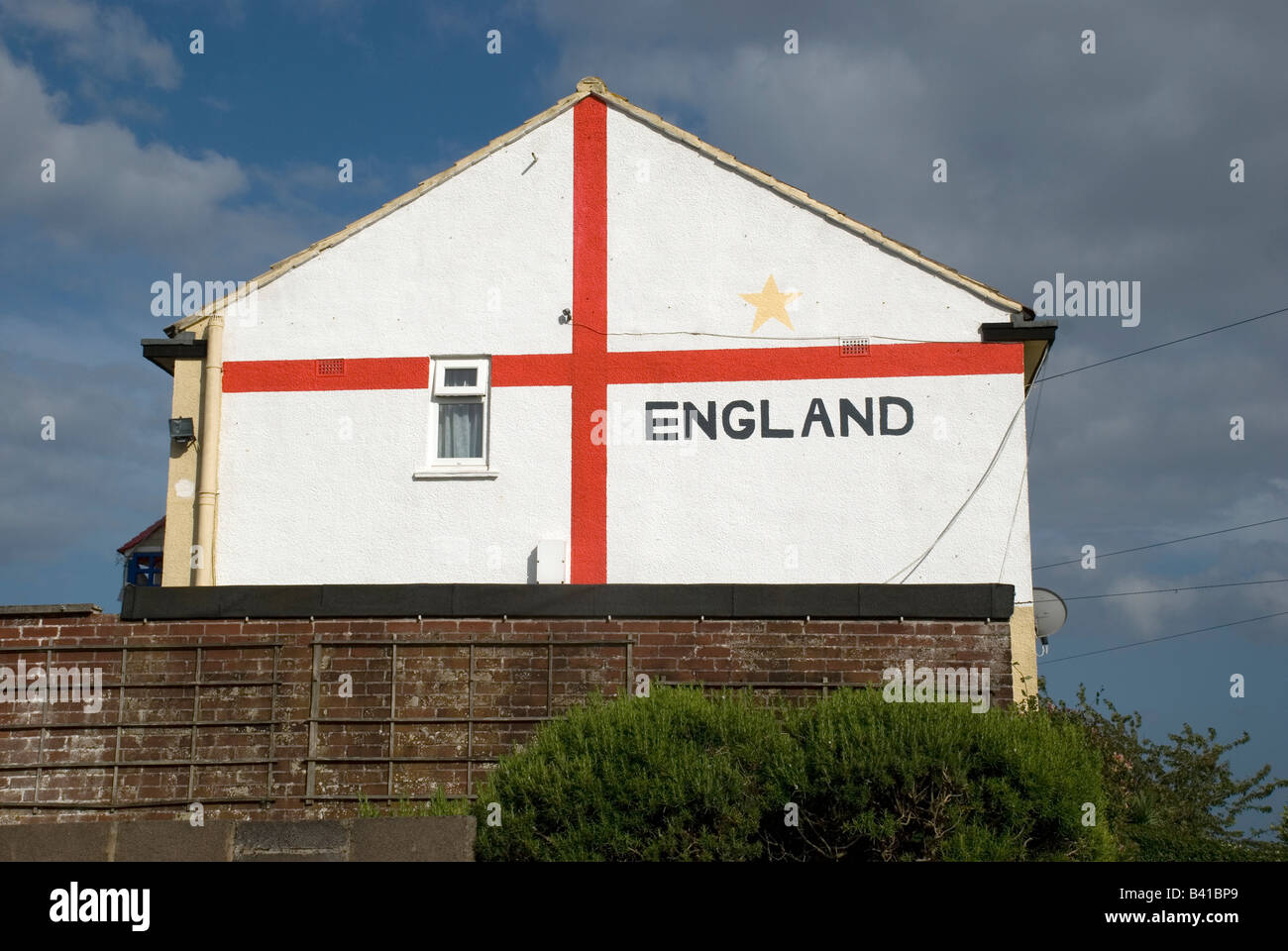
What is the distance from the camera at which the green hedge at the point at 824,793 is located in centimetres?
916

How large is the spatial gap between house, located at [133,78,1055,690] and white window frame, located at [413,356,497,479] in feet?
0.12

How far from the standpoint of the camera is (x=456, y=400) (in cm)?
1658

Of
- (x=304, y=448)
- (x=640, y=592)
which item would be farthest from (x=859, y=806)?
(x=304, y=448)

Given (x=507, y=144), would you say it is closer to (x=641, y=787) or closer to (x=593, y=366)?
(x=593, y=366)

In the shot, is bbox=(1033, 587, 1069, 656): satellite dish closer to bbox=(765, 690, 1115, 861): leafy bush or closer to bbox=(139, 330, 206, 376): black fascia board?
bbox=(765, 690, 1115, 861): leafy bush

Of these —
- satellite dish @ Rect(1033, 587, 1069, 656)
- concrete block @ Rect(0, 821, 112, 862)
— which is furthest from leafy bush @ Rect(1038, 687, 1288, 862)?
concrete block @ Rect(0, 821, 112, 862)

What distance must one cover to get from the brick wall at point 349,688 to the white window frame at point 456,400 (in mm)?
3824

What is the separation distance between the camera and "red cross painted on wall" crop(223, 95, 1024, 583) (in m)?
15.9

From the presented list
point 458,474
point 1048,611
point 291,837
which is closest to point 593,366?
point 458,474

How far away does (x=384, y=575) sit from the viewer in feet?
52.5

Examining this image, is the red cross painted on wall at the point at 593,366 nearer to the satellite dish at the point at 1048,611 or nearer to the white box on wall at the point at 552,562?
the white box on wall at the point at 552,562

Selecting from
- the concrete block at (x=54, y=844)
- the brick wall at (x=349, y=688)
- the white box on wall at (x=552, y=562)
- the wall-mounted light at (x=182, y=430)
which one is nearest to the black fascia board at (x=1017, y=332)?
the brick wall at (x=349, y=688)

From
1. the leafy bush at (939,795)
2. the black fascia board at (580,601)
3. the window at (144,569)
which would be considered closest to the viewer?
the leafy bush at (939,795)
